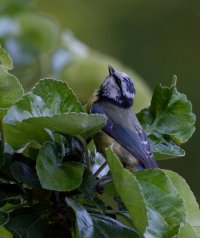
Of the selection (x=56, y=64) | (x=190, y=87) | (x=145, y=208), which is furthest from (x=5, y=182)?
(x=190, y=87)

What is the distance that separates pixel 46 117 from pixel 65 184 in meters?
0.07

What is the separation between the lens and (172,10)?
16.9 ft

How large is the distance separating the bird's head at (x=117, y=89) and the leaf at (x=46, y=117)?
0.65 ft

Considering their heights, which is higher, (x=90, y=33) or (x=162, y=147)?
(x=162, y=147)

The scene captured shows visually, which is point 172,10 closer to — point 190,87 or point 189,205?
point 190,87

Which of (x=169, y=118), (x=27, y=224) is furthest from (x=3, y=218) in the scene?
(x=169, y=118)

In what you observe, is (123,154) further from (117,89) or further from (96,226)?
(96,226)

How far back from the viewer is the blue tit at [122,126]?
913mm

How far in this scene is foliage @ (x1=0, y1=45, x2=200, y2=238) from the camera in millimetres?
715

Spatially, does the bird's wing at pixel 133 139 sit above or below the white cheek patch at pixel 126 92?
below

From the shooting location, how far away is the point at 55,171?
2.47 feet

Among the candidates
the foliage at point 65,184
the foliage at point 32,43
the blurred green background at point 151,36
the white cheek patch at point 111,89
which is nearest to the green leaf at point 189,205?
the foliage at point 65,184

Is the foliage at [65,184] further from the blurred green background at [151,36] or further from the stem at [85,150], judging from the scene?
the blurred green background at [151,36]

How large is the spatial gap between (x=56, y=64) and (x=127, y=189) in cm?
116
